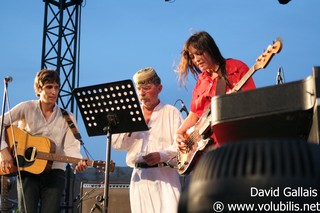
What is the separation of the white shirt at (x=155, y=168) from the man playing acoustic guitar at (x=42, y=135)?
0.66m

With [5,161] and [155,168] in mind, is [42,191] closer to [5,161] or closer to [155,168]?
[5,161]

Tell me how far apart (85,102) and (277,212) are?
12.6ft

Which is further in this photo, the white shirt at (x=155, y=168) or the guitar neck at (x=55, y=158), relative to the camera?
the guitar neck at (x=55, y=158)

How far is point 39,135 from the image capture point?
203 inches

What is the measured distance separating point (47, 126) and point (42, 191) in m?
0.71

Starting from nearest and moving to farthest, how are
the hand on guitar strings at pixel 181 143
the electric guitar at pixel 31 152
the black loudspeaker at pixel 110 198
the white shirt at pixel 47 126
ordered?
the hand on guitar strings at pixel 181 143, the electric guitar at pixel 31 152, the white shirt at pixel 47 126, the black loudspeaker at pixel 110 198

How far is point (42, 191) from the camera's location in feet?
15.7

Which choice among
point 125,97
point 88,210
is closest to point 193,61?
point 125,97

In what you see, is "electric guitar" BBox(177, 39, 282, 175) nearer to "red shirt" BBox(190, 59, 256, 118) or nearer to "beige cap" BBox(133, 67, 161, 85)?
"red shirt" BBox(190, 59, 256, 118)

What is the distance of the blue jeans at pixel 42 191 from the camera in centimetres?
464

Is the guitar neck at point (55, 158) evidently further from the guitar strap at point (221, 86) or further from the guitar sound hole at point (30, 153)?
the guitar strap at point (221, 86)

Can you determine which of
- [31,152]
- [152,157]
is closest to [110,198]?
[31,152]

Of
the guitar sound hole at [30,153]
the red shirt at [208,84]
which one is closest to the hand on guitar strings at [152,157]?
the red shirt at [208,84]

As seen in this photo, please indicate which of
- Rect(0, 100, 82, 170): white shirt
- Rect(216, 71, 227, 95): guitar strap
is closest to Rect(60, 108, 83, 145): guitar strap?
Rect(0, 100, 82, 170): white shirt
